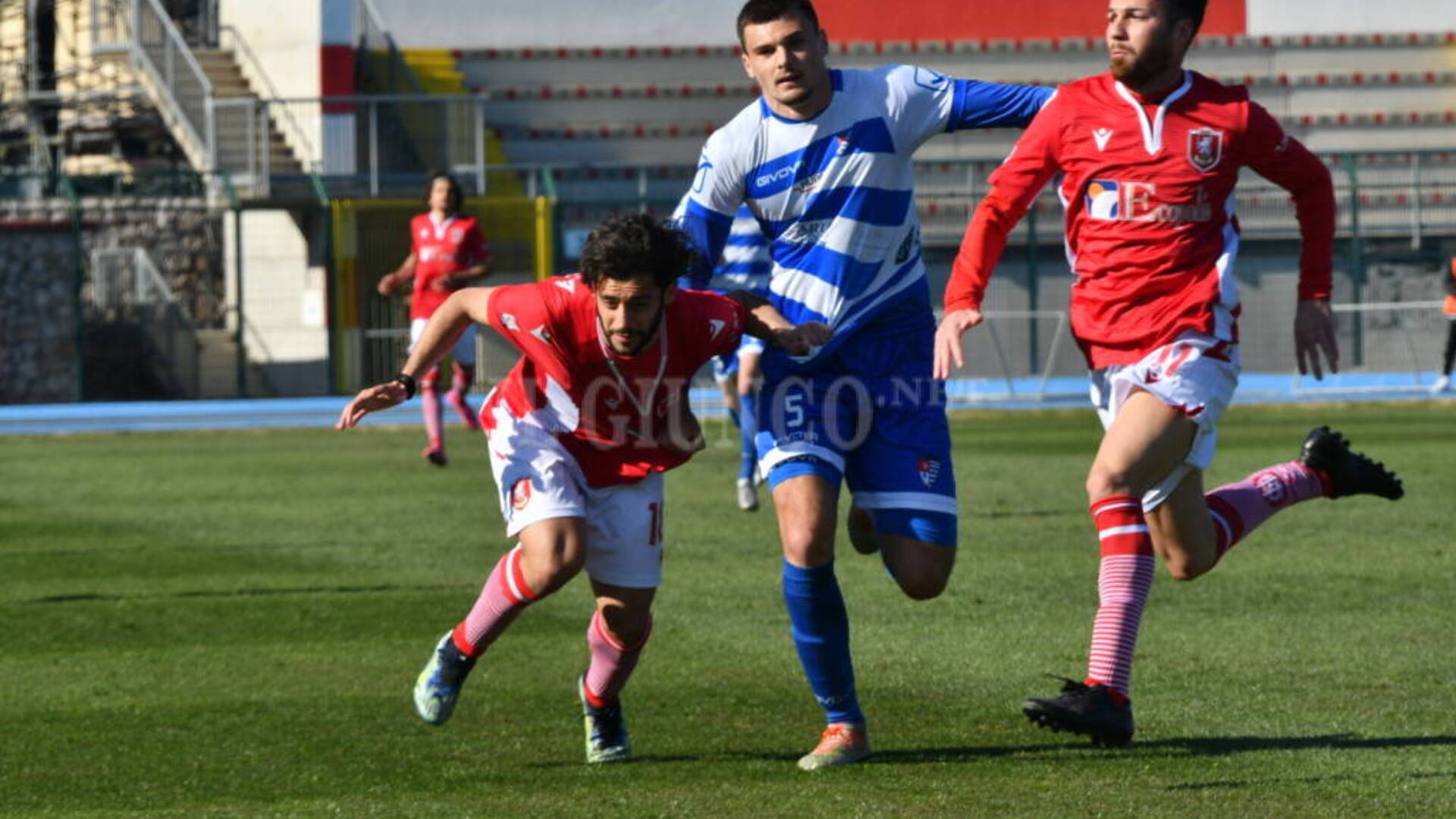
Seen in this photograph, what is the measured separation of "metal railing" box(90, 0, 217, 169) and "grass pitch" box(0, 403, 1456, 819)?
55.7ft

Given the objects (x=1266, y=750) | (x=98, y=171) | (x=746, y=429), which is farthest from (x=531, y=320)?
(x=98, y=171)

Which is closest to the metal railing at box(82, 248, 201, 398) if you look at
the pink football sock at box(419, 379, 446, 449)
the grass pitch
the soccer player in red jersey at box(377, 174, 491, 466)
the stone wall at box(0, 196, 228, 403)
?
the stone wall at box(0, 196, 228, 403)

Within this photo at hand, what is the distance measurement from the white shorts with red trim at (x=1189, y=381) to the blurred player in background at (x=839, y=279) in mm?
497

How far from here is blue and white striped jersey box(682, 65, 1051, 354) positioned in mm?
6059

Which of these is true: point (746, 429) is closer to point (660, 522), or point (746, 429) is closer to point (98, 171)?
point (660, 522)

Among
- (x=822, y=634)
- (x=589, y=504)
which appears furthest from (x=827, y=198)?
(x=822, y=634)

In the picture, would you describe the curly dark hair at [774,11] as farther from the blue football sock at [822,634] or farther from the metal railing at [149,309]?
the metal railing at [149,309]

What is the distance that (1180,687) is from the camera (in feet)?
22.0

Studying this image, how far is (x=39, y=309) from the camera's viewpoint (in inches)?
1104

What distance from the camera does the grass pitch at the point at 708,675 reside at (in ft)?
17.4

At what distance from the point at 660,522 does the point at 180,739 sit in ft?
5.01

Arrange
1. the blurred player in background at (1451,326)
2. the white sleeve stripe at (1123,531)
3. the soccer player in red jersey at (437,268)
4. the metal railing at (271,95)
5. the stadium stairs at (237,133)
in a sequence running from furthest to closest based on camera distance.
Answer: the metal railing at (271,95), the stadium stairs at (237,133), the blurred player in background at (1451,326), the soccer player in red jersey at (437,268), the white sleeve stripe at (1123,531)

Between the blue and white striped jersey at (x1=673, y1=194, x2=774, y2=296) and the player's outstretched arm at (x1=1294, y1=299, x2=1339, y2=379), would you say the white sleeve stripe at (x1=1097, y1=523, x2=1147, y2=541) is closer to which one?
the player's outstretched arm at (x1=1294, y1=299, x2=1339, y2=379)

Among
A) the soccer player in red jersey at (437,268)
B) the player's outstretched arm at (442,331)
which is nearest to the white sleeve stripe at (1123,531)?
the player's outstretched arm at (442,331)
